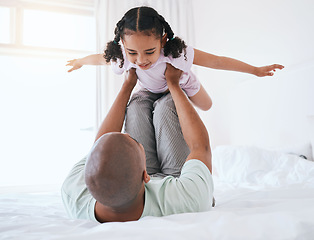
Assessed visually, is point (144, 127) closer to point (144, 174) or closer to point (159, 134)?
point (159, 134)

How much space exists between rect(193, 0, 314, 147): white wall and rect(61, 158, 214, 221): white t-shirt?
134cm

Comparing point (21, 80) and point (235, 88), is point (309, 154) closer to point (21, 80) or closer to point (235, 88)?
point (235, 88)

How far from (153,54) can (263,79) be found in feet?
4.01

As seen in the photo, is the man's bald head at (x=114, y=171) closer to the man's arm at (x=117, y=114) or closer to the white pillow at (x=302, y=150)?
the man's arm at (x=117, y=114)

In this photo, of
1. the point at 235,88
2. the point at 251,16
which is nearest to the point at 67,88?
the point at 235,88

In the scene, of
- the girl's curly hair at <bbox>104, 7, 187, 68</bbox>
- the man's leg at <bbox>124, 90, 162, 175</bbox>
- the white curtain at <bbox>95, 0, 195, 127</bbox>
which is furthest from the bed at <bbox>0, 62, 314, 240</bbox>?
the white curtain at <bbox>95, 0, 195, 127</bbox>

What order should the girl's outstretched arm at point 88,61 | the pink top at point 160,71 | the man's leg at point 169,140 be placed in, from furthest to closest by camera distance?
1. the girl's outstretched arm at point 88,61
2. the pink top at point 160,71
3. the man's leg at point 169,140

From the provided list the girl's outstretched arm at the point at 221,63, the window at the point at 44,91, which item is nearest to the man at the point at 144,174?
the girl's outstretched arm at the point at 221,63

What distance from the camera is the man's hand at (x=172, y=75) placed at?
137cm

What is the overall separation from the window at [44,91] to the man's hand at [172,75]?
189cm

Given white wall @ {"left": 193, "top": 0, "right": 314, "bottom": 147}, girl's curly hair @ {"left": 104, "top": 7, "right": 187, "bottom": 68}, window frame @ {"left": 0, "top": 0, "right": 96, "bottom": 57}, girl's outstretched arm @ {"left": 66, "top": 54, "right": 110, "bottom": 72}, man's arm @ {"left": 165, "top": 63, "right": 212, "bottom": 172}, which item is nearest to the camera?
man's arm @ {"left": 165, "top": 63, "right": 212, "bottom": 172}

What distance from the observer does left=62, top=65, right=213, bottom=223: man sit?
0.68 meters

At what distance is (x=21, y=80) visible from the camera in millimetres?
3244

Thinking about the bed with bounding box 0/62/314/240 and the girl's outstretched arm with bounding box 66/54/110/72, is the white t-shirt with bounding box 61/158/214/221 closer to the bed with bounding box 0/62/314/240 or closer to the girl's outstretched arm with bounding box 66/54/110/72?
the bed with bounding box 0/62/314/240
